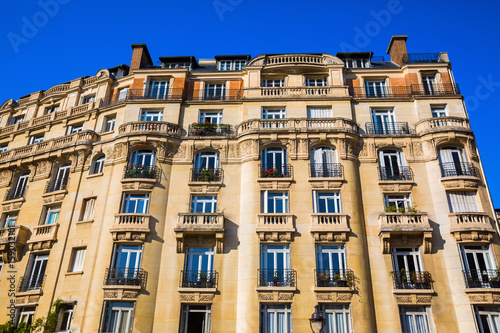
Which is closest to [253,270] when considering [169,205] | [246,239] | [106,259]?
[246,239]

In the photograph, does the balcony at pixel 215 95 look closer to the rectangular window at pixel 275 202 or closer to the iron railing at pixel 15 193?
the rectangular window at pixel 275 202

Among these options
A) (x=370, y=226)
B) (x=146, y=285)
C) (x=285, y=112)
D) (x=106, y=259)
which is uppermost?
(x=285, y=112)

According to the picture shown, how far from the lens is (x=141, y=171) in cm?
2606

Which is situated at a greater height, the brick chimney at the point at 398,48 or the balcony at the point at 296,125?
the brick chimney at the point at 398,48

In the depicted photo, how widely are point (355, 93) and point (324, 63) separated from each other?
3107mm

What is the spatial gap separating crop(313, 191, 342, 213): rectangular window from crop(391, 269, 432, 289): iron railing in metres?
4.62

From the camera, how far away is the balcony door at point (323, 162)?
25172 mm

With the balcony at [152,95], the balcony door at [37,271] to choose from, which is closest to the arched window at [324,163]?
the balcony at [152,95]

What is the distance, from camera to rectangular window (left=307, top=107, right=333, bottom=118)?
28.0 meters

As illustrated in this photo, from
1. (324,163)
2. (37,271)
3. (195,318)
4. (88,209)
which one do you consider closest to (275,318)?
(195,318)

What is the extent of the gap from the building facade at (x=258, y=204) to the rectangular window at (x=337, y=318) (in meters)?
0.08

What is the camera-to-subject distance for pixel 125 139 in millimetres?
27188

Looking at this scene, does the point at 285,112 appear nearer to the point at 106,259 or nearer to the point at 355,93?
the point at 355,93

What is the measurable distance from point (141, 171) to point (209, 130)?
5165 millimetres
